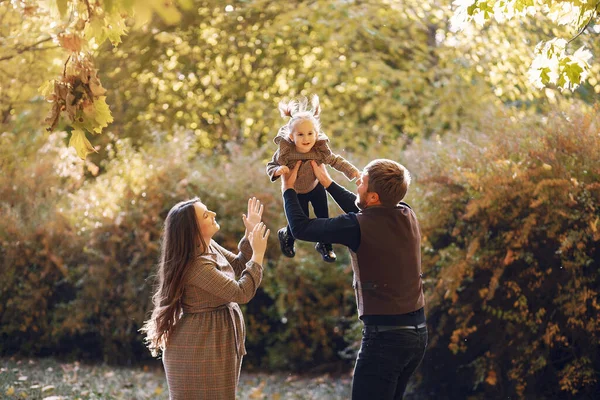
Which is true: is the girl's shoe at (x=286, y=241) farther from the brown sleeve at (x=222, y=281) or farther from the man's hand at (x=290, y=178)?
the man's hand at (x=290, y=178)

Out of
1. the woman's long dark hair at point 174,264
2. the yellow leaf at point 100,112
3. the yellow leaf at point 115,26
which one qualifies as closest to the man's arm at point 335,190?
the woman's long dark hair at point 174,264

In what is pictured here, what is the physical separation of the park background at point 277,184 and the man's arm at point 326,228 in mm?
986

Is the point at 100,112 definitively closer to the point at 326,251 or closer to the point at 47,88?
the point at 47,88

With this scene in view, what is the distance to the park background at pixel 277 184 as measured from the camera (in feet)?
20.4

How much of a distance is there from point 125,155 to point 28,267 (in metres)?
1.72

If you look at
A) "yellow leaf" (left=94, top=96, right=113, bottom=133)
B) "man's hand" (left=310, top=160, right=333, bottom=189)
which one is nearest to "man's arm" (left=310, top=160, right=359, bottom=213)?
"man's hand" (left=310, top=160, right=333, bottom=189)

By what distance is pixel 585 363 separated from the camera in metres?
6.22

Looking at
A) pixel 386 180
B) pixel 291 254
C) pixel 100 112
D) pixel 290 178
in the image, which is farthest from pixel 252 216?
pixel 100 112

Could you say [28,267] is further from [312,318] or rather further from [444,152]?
[444,152]

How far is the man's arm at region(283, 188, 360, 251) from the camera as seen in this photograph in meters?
3.74

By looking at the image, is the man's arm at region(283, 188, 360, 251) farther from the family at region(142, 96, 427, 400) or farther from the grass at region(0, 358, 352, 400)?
the grass at region(0, 358, 352, 400)

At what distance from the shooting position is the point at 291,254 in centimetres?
433

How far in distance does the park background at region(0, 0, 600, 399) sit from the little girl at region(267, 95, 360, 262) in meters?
0.75

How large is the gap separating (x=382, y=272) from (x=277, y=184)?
5616 mm
